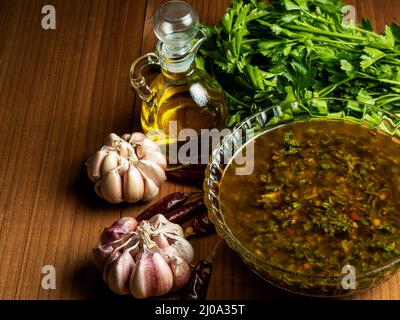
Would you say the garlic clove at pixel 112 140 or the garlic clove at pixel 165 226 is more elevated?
the garlic clove at pixel 112 140

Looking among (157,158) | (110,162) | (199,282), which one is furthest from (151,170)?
(199,282)

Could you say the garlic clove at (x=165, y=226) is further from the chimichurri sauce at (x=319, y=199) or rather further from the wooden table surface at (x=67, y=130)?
the chimichurri sauce at (x=319, y=199)

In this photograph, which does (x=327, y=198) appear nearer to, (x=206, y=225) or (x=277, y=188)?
(x=277, y=188)

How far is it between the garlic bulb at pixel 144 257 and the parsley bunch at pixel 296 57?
0.62 metres

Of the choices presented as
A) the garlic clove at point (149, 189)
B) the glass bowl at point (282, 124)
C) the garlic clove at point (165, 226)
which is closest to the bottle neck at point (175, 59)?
the glass bowl at point (282, 124)

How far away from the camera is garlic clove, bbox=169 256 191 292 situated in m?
2.70

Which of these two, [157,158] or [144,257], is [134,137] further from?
[144,257]

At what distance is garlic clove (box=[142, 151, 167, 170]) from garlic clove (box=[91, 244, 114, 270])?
42 cm

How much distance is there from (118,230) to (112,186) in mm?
216

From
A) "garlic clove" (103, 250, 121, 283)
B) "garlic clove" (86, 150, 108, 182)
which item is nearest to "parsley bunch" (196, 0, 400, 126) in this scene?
"garlic clove" (86, 150, 108, 182)

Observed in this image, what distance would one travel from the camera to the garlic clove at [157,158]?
2.99 m

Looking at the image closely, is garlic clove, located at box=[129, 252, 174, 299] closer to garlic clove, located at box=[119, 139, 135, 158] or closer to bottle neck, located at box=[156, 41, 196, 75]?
garlic clove, located at box=[119, 139, 135, 158]

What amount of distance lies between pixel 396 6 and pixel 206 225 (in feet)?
5.09

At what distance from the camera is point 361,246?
2.50 m
